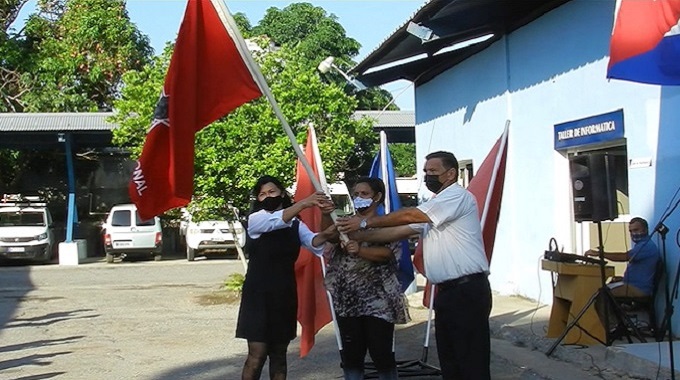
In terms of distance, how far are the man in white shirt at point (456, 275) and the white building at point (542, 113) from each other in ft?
12.6

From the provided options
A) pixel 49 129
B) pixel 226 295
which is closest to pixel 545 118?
pixel 226 295

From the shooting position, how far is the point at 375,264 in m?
6.55

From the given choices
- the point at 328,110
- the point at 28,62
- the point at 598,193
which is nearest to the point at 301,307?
the point at 598,193

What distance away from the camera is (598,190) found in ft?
29.8

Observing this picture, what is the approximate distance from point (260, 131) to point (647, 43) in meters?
11.8

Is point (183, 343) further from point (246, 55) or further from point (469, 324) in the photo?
point (469, 324)

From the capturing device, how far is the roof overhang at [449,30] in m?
13.0

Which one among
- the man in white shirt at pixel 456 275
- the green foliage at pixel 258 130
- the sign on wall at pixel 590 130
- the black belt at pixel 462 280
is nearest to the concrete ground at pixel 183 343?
the green foliage at pixel 258 130

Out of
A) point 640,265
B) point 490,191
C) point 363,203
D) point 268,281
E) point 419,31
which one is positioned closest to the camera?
point 268,281

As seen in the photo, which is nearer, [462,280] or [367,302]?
[462,280]

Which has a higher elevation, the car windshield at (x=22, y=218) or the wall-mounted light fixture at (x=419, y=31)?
the wall-mounted light fixture at (x=419, y=31)

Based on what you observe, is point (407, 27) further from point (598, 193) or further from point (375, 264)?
point (375, 264)

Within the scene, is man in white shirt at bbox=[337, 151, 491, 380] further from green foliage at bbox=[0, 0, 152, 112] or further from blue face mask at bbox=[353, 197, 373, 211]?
green foliage at bbox=[0, 0, 152, 112]

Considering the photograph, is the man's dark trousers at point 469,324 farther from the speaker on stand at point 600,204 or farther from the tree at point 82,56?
the tree at point 82,56
